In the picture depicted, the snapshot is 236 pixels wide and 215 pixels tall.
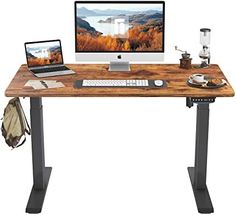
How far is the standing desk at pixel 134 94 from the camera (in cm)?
678

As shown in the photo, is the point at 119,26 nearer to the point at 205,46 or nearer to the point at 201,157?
the point at 205,46

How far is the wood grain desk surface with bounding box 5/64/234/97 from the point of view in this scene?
677 centimetres

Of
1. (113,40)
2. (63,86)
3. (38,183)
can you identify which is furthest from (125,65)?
(38,183)

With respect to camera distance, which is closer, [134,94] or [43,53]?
[134,94]

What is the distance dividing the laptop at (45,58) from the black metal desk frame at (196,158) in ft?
1.15

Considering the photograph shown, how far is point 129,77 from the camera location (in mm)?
→ 7203

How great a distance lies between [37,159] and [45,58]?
838mm

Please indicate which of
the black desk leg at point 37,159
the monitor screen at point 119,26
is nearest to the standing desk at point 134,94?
the black desk leg at point 37,159

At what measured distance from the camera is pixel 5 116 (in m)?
6.97

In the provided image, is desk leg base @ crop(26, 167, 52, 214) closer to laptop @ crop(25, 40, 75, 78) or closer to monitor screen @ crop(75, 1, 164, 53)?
laptop @ crop(25, 40, 75, 78)

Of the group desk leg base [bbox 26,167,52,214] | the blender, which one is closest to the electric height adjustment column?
the blender

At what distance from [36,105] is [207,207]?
1.56m

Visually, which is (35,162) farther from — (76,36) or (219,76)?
(219,76)

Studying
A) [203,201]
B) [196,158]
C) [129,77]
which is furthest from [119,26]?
[203,201]
